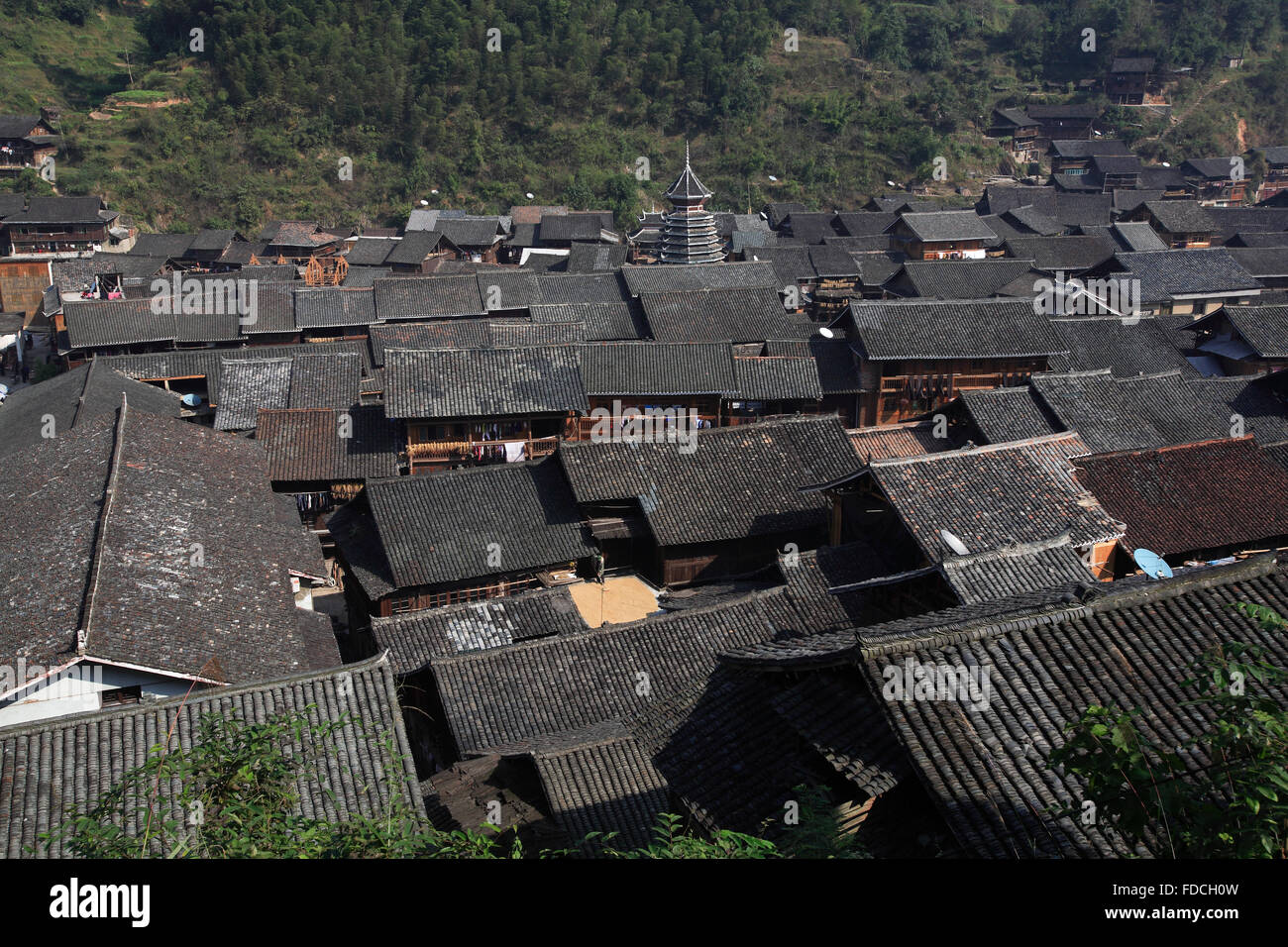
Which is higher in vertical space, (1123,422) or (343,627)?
(1123,422)

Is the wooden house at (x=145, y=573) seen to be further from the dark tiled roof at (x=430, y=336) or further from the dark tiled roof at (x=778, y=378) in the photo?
the dark tiled roof at (x=778, y=378)

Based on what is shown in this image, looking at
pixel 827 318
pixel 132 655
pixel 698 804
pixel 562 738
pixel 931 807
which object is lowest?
pixel 827 318

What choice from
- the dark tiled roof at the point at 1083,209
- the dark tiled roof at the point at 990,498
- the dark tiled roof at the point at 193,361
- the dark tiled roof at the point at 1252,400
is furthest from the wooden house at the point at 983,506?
the dark tiled roof at the point at 1083,209

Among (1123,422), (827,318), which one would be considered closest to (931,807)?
(1123,422)

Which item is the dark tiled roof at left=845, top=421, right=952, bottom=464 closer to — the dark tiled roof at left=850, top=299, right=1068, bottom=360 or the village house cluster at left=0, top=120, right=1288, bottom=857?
the village house cluster at left=0, top=120, right=1288, bottom=857

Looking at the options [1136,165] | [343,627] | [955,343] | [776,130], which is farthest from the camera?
[776,130]

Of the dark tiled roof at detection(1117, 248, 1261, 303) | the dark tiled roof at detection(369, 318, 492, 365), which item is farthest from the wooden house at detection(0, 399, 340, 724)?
the dark tiled roof at detection(1117, 248, 1261, 303)
